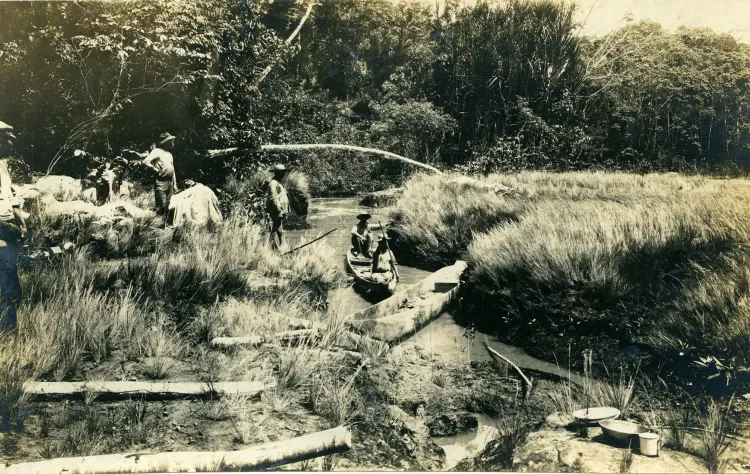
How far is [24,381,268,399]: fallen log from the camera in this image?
3434 millimetres

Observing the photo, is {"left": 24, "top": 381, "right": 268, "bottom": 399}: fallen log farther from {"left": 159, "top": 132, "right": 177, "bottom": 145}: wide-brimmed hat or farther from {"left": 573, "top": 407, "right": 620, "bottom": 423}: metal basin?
{"left": 573, "top": 407, "right": 620, "bottom": 423}: metal basin

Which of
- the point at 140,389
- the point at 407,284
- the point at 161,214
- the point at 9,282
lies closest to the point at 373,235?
the point at 407,284

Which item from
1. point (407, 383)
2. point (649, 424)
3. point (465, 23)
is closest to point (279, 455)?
point (407, 383)

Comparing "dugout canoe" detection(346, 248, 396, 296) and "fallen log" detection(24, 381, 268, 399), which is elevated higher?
"dugout canoe" detection(346, 248, 396, 296)

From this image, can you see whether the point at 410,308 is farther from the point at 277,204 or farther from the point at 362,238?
the point at 277,204

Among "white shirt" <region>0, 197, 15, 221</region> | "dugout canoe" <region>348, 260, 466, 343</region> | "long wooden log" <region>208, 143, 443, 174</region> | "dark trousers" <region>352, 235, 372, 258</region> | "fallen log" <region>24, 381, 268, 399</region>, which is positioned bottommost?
"fallen log" <region>24, 381, 268, 399</region>

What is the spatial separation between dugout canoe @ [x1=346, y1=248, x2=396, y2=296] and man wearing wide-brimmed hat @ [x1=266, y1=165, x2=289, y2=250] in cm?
65

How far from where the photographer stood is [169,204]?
4.34m

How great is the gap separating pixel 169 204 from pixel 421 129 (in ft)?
7.81

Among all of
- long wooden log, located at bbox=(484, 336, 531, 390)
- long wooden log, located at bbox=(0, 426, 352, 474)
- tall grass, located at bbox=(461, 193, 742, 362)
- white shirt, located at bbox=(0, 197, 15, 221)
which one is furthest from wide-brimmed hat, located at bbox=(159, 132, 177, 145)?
long wooden log, located at bbox=(484, 336, 531, 390)

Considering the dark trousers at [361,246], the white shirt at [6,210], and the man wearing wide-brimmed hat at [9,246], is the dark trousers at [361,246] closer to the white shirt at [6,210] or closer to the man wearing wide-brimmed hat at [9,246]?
the man wearing wide-brimmed hat at [9,246]

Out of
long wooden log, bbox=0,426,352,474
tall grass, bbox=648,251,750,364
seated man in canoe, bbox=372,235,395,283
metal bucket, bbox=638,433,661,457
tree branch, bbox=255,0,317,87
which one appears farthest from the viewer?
seated man in canoe, bbox=372,235,395,283

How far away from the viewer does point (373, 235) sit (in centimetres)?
470

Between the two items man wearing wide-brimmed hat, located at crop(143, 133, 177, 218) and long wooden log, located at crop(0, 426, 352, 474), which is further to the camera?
man wearing wide-brimmed hat, located at crop(143, 133, 177, 218)
